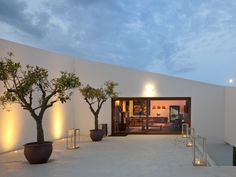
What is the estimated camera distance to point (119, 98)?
14.8 meters

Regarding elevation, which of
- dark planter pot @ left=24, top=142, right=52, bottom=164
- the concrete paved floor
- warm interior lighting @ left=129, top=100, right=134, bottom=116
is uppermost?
warm interior lighting @ left=129, top=100, right=134, bottom=116

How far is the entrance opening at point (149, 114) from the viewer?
14.7 m

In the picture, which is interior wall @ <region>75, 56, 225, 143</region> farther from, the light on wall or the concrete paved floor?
the concrete paved floor

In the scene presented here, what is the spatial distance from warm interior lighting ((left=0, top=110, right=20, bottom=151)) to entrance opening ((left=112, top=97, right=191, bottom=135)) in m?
6.00

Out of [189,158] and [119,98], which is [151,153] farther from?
[119,98]

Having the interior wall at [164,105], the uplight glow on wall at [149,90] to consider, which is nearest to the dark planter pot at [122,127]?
the interior wall at [164,105]

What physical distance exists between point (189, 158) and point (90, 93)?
5423mm

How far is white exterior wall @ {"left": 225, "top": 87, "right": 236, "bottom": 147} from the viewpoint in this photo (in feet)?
41.3

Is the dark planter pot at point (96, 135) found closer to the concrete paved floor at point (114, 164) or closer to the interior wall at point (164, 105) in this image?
the concrete paved floor at point (114, 164)

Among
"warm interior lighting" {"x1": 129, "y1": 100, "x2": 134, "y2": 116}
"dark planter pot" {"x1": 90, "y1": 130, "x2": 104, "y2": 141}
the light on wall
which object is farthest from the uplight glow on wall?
"dark planter pot" {"x1": 90, "y1": 130, "x2": 104, "y2": 141}

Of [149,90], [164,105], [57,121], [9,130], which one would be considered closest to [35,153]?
[9,130]

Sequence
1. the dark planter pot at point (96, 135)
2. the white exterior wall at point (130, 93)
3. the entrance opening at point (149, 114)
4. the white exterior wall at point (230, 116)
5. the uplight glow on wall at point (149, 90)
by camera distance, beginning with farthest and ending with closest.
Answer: the entrance opening at point (149, 114), the uplight glow on wall at point (149, 90), the white exterior wall at point (130, 93), the white exterior wall at point (230, 116), the dark planter pot at point (96, 135)

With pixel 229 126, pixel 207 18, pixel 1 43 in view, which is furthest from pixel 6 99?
pixel 207 18

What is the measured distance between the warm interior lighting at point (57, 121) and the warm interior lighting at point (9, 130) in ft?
9.00
